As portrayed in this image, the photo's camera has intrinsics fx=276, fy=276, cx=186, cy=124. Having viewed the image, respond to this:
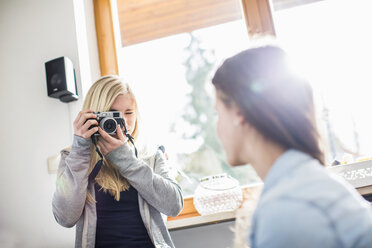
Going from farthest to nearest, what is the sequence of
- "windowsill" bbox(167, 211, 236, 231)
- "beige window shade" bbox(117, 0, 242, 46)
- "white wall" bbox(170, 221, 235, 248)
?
"beige window shade" bbox(117, 0, 242, 46)
"white wall" bbox(170, 221, 235, 248)
"windowsill" bbox(167, 211, 236, 231)

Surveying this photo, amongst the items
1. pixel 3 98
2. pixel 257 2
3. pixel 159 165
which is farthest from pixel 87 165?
pixel 257 2

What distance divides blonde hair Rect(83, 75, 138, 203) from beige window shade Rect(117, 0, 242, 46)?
93 cm

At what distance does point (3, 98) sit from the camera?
63.4 inches

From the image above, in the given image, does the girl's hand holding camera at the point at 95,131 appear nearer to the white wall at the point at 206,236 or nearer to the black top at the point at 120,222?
the black top at the point at 120,222

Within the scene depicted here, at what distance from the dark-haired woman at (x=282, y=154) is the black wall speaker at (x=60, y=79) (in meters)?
1.05

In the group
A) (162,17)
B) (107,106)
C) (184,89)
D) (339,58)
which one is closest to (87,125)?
(107,106)

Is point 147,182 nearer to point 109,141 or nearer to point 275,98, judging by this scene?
point 109,141

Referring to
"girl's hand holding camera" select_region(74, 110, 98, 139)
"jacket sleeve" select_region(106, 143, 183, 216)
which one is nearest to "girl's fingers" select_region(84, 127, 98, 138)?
"girl's hand holding camera" select_region(74, 110, 98, 139)

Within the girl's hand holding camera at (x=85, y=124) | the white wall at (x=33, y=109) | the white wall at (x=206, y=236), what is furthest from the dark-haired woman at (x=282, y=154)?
the white wall at (x=33, y=109)

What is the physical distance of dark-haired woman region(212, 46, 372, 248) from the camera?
369mm

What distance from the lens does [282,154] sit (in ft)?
1.67

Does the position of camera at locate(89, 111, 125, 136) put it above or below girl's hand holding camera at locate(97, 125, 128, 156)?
above

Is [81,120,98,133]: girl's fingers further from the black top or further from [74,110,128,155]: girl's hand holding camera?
the black top

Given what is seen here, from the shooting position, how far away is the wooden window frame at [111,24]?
1.72 meters
